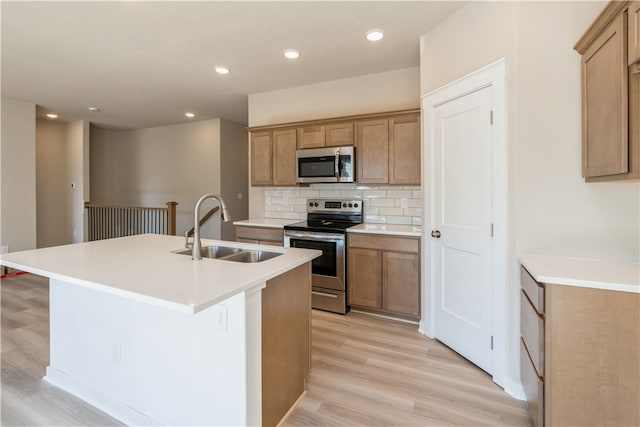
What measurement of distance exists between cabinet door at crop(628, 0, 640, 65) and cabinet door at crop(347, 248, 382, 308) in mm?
2225

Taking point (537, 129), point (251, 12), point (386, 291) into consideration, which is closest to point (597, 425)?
point (537, 129)

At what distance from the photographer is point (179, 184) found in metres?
6.48

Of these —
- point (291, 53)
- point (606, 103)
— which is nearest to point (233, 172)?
point (291, 53)

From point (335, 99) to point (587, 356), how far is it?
343 cm

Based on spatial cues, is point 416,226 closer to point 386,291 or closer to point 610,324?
point 386,291

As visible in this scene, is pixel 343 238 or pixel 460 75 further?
pixel 343 238

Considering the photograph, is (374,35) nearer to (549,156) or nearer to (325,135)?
(325,135)

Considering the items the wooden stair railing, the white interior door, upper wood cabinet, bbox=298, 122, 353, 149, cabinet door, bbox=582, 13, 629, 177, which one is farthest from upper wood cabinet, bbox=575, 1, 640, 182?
the wooden stair railing

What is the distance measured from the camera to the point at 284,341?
1.73 m

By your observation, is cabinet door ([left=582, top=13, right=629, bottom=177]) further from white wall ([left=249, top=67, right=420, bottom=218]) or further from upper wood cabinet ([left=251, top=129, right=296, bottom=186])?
upper wood cabinet ([left=251, top=129, right=296, bottom=186])

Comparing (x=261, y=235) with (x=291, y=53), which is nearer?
(x=291, y=53)

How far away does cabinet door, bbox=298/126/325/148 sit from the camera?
3775 millimetres

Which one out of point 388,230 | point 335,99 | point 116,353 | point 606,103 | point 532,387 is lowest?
point 532,387

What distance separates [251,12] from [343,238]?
→ 2112mm
